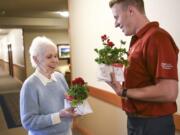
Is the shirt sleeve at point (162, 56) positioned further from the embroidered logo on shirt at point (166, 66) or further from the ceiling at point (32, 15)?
the ceiling at point (32, 15)

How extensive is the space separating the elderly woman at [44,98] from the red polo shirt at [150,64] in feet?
1.87

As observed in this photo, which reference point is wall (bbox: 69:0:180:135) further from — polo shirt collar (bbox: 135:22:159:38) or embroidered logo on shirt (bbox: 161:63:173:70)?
embroidered logo on shirt (bbox: 161:63:173:70)

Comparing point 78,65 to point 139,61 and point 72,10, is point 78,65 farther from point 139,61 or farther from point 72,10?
point 139,61

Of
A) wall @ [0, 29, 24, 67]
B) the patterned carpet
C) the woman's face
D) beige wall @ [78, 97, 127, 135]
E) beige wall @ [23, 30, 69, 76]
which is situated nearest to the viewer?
the woman's face

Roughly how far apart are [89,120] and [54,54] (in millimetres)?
2020

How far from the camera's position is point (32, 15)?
7.82 metres

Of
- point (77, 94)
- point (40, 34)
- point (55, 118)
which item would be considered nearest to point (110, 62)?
point (77, 94)

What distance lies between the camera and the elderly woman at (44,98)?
5.71ft

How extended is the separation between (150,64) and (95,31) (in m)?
1.92

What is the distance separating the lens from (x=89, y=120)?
365 centimetres

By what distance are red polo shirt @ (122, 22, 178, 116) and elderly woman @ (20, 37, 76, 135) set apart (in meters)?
0.57

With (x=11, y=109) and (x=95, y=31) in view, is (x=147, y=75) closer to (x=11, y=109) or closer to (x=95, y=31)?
(x=95, y=31)

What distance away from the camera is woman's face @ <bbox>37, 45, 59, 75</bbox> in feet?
5.96

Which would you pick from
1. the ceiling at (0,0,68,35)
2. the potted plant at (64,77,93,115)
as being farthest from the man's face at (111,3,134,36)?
the ceiling at (0,0,68,35)
